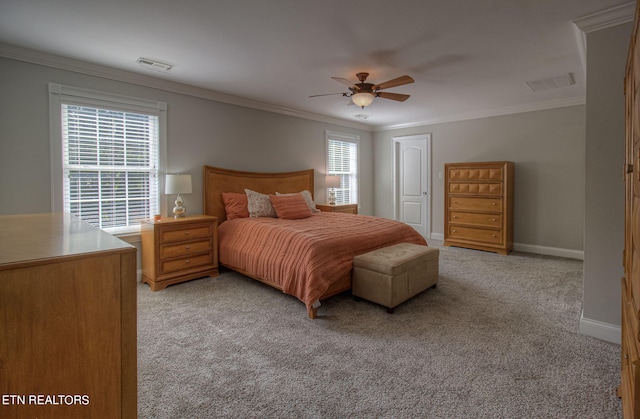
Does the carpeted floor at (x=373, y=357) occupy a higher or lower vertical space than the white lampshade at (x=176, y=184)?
lower

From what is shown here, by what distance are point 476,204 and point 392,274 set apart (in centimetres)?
332

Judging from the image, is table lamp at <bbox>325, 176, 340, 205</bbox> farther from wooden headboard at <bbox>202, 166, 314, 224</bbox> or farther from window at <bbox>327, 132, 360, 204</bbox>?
wooden headboard at <bbox>202, 166, 314, 224</bbox>

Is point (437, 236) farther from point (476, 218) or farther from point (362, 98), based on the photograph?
point (362, 98)

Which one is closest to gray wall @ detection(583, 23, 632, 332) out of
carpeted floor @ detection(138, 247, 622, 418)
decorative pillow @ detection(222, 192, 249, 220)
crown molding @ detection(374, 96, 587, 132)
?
carpeted floor @ detection(138, 247, 622, 418)

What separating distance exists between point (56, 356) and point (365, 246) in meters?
2.87

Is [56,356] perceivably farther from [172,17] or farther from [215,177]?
[215,177]

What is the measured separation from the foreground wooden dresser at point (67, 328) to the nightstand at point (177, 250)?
2756mm

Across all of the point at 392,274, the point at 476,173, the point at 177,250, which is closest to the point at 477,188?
the point at 476,173

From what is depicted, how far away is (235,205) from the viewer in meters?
4.59

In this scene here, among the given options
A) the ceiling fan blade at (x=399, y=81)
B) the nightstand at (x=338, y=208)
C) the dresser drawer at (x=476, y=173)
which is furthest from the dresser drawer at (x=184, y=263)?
the dresser drawer at (x=476, y=173)

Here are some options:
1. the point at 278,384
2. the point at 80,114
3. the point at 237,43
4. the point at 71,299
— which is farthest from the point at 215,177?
the point at 71,299

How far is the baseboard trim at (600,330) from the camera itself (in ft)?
7.98

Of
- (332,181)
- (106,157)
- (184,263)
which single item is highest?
(106,157)

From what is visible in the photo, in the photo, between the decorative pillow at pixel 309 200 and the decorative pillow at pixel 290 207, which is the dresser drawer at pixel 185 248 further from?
the decorative pillow at pixel 309 200
